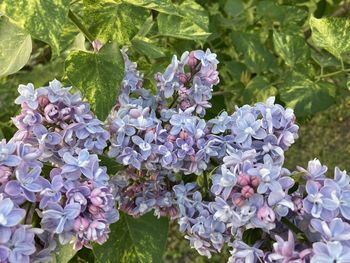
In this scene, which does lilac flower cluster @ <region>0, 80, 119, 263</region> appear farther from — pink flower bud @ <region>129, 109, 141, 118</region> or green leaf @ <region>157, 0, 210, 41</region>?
green leaf @ <region>157, 0, 210, 41</region>

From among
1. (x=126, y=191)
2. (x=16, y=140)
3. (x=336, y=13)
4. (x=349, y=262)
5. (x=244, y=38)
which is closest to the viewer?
(x=349, y=262)

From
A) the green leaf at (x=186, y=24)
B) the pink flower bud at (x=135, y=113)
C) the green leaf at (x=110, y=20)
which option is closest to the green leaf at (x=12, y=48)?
the green leaf at (x=110, y=20)

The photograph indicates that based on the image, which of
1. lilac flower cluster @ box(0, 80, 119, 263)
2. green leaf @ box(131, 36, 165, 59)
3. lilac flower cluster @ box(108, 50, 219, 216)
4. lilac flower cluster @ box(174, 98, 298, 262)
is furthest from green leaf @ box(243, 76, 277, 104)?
lilac flower cluster @ box(0, 80, 119, 263)

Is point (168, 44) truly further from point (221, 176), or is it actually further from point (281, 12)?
point (221, 176)

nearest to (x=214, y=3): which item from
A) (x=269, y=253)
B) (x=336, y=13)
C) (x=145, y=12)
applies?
(x=336, y=13)

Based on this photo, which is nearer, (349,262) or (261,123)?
(349,262)

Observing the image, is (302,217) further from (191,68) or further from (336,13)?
(336,13)

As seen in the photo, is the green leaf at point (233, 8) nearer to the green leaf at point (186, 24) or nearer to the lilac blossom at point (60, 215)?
the green leaf at point (186, 24)

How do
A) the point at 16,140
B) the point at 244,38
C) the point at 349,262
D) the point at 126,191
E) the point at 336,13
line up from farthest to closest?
the point at 336,13 → the point at 244,38 → the point at 126,191 → the point at 16,140 → the point at 349,262
